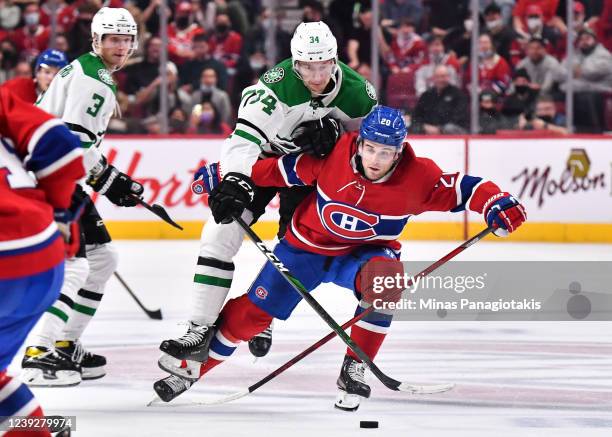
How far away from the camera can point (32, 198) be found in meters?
2.62

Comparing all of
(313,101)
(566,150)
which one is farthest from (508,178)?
(313,101)

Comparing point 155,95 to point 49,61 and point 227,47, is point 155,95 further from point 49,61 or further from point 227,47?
point 49,61

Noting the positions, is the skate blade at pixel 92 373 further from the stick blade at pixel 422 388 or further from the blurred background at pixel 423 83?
the blurred background at pixel 423 83

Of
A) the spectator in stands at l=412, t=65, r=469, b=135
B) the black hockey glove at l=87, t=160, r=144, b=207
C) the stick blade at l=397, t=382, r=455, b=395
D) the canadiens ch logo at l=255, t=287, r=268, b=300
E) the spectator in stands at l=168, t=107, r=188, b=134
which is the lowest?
the spectator in stands at l=168, t=107, r=188, b=134

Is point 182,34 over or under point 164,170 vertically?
over

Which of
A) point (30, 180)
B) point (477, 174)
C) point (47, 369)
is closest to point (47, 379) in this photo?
point (47, 369)

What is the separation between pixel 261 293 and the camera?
3.95m

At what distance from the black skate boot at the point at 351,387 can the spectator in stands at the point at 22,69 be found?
6.03 meters

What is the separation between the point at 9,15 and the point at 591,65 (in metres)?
4.50

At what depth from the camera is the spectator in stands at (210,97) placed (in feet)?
29.4

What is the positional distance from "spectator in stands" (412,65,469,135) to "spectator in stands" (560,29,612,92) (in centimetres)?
74

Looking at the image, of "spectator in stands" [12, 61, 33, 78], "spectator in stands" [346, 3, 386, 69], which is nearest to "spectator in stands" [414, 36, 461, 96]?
"spectator in stands" [346, 3, 386, 69]

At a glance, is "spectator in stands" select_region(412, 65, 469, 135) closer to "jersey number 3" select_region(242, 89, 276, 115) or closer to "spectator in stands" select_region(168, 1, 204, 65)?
"spectator in stands" select_region(168, 1, 204, 65)

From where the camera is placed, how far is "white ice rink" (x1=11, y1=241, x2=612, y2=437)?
361cm
